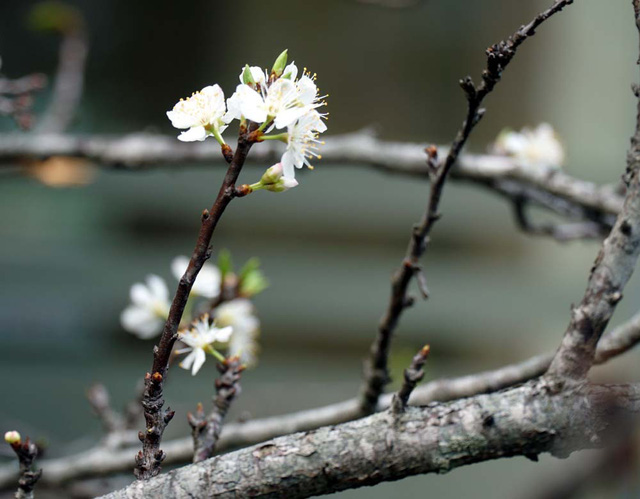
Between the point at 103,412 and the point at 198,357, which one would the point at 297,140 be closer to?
the point at 198,357

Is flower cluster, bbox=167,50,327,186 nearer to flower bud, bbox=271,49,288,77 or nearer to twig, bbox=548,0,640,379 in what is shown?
flower bud, bbox=271,49,288,77

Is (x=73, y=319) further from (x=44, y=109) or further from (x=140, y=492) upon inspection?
(x=140, y=492)

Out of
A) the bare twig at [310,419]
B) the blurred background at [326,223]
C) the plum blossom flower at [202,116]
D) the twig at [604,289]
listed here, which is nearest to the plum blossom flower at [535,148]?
the bare twig at [310,419]

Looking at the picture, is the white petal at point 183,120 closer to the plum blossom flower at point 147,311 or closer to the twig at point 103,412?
the plum blossom flower at point 147,311

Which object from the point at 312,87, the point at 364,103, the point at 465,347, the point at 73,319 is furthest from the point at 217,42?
the point at 312,87

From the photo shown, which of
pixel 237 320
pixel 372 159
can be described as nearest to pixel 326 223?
pixel 372 159

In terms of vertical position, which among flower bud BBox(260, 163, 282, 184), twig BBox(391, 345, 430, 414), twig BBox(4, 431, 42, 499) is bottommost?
twig BBox(391, 345, 430, 414)

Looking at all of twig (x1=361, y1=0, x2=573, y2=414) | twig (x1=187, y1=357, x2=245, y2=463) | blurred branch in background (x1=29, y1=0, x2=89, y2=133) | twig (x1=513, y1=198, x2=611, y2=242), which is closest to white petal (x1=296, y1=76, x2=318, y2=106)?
twig (x1=361, y1=0, x2=573, y2=414)
